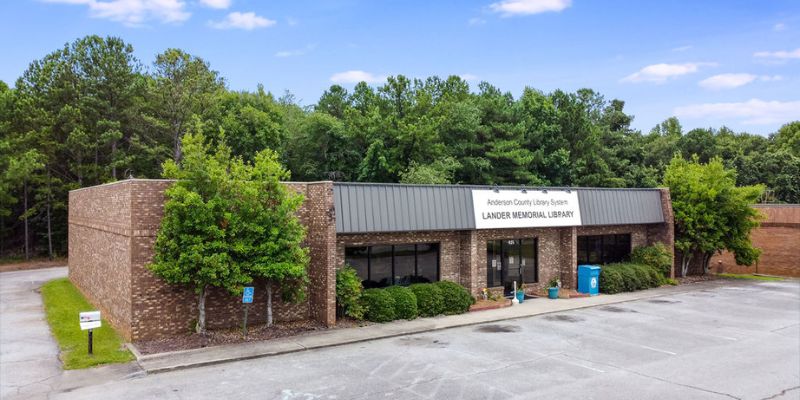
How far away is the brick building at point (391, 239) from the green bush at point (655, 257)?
0.65 metres

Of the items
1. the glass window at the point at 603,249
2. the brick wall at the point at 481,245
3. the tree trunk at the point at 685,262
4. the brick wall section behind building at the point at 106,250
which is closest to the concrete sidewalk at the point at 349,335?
the brick wall at the point at 481,245

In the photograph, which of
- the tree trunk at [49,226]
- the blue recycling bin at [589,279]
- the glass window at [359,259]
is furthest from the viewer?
the tree trunk at [49,226]

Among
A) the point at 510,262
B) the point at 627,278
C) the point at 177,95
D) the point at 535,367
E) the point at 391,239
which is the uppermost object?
the point at 177,95

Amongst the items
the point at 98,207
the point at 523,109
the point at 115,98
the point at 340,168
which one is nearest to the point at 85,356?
the point at 98,207

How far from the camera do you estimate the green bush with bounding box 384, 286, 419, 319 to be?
1945cm

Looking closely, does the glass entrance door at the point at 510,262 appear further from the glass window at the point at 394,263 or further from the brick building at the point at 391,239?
the glass window at the point at 394,263

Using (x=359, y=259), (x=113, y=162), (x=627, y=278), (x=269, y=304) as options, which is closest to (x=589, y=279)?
(x=627, y=278)

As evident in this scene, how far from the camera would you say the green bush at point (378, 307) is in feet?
62.7

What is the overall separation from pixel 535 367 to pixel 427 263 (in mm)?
8484

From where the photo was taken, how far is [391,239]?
20.8 meters

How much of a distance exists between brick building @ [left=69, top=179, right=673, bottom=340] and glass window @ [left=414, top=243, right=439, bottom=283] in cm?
4

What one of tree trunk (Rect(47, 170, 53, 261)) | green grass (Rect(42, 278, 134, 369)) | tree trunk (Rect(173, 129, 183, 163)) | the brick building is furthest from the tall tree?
green grass (Rect(42, 278, 134, 369))

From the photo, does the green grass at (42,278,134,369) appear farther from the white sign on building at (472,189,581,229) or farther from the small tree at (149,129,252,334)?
the white sign on building at (472,189,581,229)

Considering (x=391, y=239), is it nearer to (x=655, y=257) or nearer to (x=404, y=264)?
(x=404, y=264)
